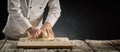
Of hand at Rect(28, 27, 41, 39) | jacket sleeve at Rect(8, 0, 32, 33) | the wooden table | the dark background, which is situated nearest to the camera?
the wooden table

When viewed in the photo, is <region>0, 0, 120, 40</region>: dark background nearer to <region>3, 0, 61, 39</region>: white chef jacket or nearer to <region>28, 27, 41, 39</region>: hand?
<region>3, 0, 61, 39</region>: white chef jacket

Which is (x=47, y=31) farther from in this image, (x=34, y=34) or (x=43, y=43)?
(x=43, y=43)

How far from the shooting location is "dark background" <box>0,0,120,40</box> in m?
4.35

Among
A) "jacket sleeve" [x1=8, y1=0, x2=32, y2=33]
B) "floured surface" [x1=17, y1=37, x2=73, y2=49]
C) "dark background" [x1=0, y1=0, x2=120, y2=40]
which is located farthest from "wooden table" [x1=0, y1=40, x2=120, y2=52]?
"dark background" [x1=0, y1=0, x2=120, y2=40]

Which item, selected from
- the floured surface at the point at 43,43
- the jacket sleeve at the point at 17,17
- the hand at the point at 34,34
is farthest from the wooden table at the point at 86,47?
the jacket sleeve at the point at 17,17

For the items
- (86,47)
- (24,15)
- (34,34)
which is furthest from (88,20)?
(86,47)

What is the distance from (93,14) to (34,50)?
2.39m

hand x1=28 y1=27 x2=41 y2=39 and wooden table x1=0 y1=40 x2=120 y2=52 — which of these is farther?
hand x1=28 y1=27 x2=41 y2=39

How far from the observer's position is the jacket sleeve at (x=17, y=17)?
8.99ft

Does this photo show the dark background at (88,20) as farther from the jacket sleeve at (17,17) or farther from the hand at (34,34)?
the hand at (34,34)

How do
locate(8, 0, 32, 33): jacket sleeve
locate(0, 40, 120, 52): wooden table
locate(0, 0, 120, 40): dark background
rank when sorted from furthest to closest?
locate(0, 0, 120, 40): dark background
locate(8, 0, 32, 33): jacket sleeve
locate(0, 40, 120, 52): wooden table

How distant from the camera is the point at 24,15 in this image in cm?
301

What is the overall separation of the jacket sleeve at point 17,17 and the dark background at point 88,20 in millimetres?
1490

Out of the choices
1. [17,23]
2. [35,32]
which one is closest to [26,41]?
[35,32]
